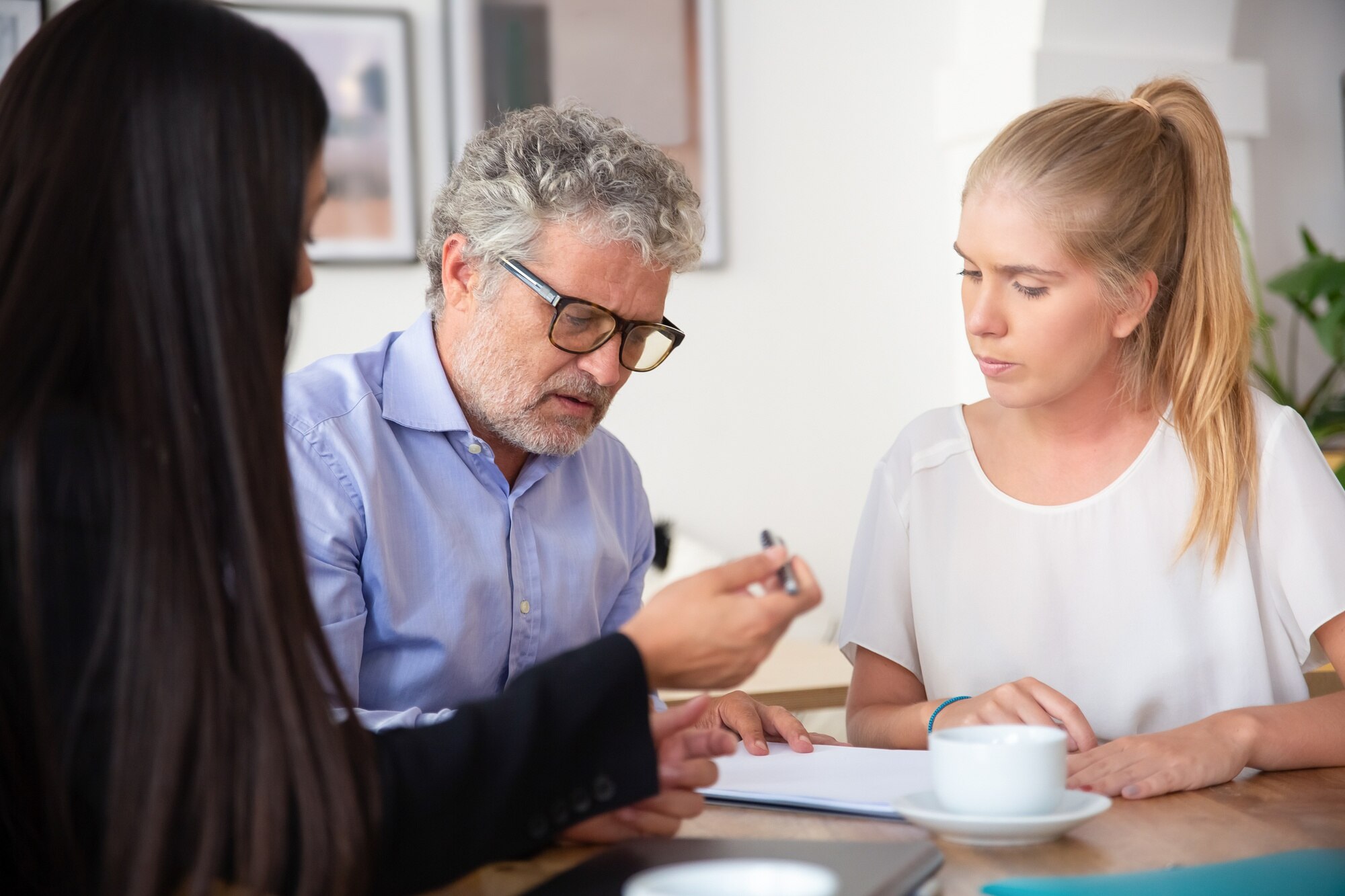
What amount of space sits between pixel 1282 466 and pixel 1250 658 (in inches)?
8.8

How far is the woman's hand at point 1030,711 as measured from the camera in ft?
3.87

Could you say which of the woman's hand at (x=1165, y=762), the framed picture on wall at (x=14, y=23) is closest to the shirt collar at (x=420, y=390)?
the woman's hand at (x=1165, y=762)

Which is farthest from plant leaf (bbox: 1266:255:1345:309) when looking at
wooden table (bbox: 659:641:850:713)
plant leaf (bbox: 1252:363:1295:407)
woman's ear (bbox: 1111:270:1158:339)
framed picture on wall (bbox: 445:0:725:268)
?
woman's ear (bbox: 1111:270:1158:339)

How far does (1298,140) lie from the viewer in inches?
157

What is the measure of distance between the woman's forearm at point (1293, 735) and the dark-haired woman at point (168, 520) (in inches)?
30.2

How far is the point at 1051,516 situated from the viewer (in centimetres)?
156

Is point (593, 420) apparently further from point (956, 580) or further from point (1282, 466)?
point (1282, 466)

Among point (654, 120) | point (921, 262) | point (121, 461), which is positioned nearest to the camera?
point (121, 461)

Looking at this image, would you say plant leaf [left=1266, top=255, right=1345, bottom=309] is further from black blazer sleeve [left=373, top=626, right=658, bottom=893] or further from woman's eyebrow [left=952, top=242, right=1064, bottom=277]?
black blazer sleeve [left=373, top=626, right=658, bottom=893]

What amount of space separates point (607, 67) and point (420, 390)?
7.26 feet

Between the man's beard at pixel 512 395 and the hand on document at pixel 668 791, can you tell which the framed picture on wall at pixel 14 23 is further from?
the hand on document at pixel 668 791

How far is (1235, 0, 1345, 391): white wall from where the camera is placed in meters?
3.95

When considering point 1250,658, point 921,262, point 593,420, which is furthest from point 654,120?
point 1250,658

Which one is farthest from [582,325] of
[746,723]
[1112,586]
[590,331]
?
[1112,586]
